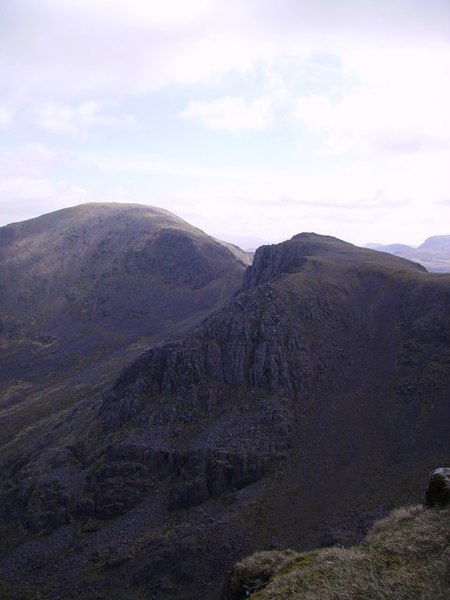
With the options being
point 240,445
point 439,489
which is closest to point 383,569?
point 439,489

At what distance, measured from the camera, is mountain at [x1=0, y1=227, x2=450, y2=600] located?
51.1 meters

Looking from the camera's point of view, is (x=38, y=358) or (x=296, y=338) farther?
(x=38, y=358)

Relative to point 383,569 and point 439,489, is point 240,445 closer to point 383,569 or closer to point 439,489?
point 439,489

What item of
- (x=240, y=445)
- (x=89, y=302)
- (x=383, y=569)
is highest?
(x=89, y=302)

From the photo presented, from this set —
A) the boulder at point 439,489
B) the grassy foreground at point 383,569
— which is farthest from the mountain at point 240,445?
the grassy foreground at point 383,569

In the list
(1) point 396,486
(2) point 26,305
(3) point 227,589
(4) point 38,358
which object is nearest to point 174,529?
(1) point 396,486

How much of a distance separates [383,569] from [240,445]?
4363 cm

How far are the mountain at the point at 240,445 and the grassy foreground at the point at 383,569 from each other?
25.1 metres

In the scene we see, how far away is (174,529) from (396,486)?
25623 millimetres

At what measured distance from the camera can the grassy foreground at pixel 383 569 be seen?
1822 centimetres

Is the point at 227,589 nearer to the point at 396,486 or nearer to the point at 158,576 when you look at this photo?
the point at 158,576

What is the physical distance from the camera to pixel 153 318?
146250 mm

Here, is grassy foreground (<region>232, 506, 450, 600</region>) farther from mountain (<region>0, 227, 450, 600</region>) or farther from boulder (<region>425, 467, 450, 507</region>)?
mountain (<region>0, 227, 450, 600</region>)

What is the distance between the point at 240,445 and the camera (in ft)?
205
